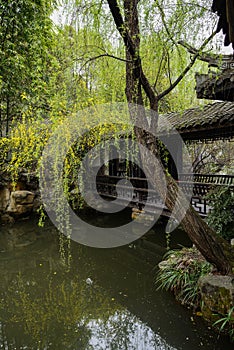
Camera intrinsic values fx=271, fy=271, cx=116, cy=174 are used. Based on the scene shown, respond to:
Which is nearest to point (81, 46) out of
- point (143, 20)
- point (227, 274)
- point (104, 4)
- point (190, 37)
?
point (104, 4)

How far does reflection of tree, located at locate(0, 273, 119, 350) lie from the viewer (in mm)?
2896

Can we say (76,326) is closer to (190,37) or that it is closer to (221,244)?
(221,244)

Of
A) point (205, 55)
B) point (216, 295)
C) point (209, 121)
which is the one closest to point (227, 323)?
point (216, 295)

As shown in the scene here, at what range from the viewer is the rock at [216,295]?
280cm

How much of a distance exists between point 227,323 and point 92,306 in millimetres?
1648

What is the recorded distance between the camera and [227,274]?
2941 millimetres

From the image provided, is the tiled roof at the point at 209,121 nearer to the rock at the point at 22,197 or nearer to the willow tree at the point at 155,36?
the willow tree at the point at 155,36

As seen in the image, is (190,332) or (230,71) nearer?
(190,332)

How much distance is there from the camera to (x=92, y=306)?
3.54 m

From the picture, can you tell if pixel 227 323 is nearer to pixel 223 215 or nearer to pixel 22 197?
pixel 223 215

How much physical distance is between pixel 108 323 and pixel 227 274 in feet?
4.88

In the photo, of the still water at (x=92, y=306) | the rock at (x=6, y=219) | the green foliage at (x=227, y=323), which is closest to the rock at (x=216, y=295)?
the green foliage at (x=227, y=323)

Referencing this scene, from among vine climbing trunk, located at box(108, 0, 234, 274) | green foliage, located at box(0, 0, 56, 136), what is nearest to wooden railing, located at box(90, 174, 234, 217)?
vine climbing trunk, located at box(108, 0, 234, 274)

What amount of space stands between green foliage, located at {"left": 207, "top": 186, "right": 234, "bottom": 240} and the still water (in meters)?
1.24
